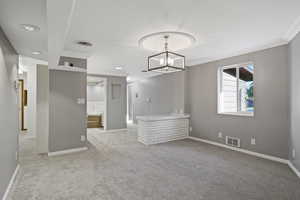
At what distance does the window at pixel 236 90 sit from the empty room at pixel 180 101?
26 mm

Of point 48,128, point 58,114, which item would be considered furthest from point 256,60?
point 48,128

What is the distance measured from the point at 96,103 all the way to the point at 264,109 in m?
7.29

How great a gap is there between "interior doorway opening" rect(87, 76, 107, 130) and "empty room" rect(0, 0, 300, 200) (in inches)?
82.8

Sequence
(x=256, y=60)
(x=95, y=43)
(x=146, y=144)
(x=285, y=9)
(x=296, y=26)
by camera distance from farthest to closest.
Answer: (x=146, y=144) < (x=256, y=60) < (x=95, y=43) < (x=296, y=26) < (x=285, y=9)

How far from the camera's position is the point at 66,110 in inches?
152

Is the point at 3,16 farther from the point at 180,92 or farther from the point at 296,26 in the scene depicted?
the point at 180,92

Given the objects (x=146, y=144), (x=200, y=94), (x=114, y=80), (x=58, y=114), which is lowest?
(x=146, y=144)

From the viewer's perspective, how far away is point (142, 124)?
15.9 feet

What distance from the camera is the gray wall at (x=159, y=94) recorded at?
225 inches

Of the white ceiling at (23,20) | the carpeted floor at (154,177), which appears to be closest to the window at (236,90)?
the carpeted floor at (154,177)

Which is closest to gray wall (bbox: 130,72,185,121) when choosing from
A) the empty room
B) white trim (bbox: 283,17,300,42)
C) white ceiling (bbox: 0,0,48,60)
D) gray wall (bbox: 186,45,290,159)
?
the empty room

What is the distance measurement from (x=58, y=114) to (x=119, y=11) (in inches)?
111

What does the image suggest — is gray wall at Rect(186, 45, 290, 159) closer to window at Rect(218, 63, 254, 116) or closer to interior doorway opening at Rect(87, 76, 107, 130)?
window at Rect(218, 63, 254, 116)

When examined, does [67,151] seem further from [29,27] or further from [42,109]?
[29,27]
